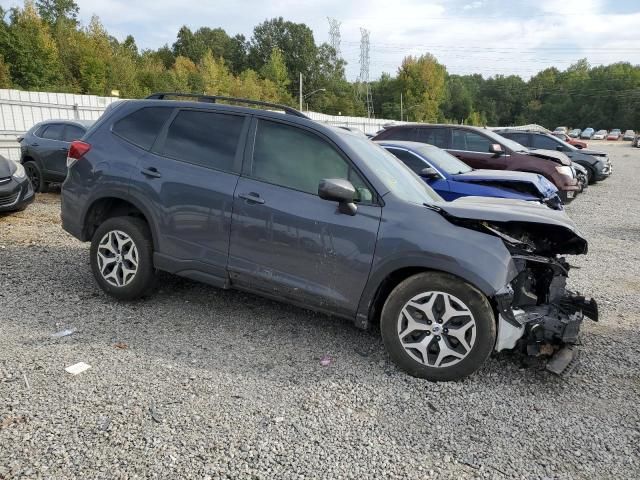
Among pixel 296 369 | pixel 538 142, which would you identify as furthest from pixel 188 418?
pixel 538 142

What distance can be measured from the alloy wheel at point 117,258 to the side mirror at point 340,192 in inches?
75.9

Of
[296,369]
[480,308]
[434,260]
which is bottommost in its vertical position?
[296,369]

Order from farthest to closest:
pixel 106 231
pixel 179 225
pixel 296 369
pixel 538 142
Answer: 1. pixel 538 142
2. pixel 106 231
3. pixel 179 225
4. pixel 296 369

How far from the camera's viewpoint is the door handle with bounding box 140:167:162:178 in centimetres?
427

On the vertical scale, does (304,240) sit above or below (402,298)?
above

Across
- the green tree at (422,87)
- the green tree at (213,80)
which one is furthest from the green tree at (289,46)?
the green tree at (213,80)

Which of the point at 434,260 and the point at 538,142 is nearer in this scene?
the point at 434,260

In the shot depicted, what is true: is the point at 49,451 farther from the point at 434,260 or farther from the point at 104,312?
the point at 434,260

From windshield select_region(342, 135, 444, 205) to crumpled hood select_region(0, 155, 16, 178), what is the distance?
6.09 meters

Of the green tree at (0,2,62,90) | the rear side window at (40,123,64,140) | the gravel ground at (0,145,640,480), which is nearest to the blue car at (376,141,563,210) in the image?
the gravel ground at (0,145,640,480)

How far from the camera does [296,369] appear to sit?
11.7 ft

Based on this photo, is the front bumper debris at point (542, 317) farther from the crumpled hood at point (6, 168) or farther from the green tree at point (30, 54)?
the green tree at point (30, 54)

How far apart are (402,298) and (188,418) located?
1611 millimetres

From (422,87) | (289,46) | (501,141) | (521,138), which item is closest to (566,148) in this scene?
(521,138)
